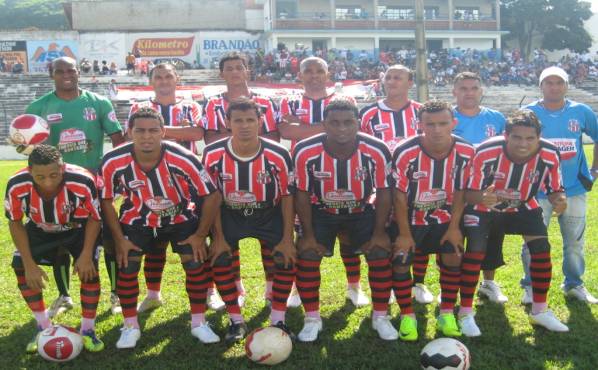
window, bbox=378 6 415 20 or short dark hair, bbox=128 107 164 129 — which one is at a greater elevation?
window, bbox=378 6 415 20

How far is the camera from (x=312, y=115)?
523 centimetres

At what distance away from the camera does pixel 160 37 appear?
41031 millimetres

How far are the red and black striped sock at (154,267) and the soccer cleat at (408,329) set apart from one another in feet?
6.73

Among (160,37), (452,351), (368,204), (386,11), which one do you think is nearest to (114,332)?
(368,204)

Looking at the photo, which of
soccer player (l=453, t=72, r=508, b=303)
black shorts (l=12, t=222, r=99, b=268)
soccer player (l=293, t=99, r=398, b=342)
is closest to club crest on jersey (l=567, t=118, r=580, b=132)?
soccer player (l=453, t=72, r=508, b=303)

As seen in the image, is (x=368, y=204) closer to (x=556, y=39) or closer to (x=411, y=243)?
(x=411, y=243)

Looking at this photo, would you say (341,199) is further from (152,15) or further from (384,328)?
(152,15)

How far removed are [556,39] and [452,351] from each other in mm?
54332

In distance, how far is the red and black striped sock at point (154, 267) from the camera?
15.3 feet

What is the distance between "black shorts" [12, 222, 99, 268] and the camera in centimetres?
428

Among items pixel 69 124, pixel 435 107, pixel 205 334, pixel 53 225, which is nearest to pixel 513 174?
pixel 435 107

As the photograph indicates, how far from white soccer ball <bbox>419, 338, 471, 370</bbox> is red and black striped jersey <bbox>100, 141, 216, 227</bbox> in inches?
76.4

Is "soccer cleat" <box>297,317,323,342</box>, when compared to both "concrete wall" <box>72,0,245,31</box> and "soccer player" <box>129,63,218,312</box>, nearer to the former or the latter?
"soccer player" <box>129,63,218,312</box>

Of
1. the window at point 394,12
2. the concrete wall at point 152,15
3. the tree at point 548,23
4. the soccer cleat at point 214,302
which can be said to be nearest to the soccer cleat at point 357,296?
the soccer cleat at point 214,302
